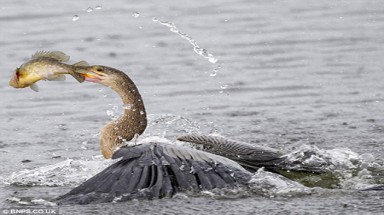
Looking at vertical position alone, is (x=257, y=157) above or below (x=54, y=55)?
below

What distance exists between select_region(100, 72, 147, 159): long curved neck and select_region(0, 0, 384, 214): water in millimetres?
244

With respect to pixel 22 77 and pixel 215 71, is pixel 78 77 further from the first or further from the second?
pixel 215 71

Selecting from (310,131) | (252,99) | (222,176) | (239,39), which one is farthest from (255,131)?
(239,39)

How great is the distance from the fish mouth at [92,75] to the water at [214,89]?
0.66 metres

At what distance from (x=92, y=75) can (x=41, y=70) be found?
416mm

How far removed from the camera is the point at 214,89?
10.4 meters

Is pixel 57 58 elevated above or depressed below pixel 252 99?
above

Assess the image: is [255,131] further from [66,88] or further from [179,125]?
[66,88]

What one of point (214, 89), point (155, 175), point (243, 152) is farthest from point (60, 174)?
point (214, 89)

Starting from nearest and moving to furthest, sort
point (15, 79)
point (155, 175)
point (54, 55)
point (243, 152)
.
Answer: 1. point (155, 175)
2. point (15, 79)
3. point (54, 55)
4. point (243, 152)

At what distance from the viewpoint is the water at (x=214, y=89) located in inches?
270

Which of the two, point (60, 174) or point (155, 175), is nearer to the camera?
point (155, 175)

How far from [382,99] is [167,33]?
358 centimetres

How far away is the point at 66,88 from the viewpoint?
415 inches
